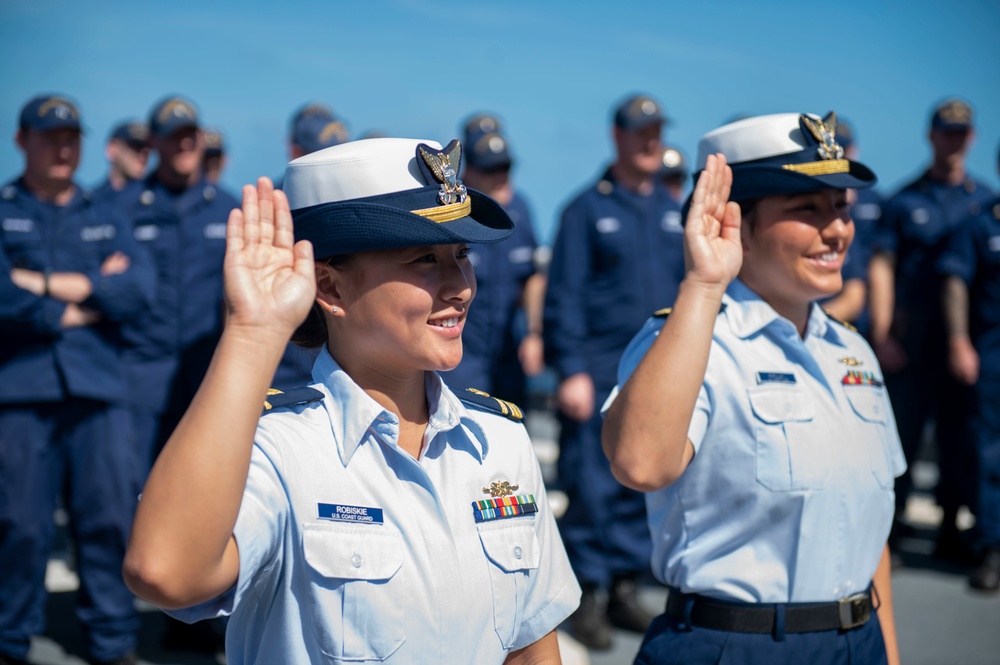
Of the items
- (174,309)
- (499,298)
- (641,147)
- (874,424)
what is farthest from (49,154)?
(874,424)

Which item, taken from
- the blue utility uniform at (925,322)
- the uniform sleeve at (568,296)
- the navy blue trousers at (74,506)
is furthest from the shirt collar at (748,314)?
the blue utility uniform at (925,322)

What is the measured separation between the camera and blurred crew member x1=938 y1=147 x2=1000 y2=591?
261 inches

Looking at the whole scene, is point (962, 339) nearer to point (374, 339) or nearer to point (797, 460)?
point (797, 460)

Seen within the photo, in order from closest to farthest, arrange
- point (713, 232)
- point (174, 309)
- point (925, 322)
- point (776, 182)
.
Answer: point (713, 232) → point (776, 182) → point (174, 309) → point (925, 322)

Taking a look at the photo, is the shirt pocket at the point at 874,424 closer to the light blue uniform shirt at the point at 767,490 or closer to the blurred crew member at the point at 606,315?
the light blue uniform shirt at the point at 767,490

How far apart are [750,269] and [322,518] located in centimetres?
149

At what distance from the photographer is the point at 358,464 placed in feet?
6.49

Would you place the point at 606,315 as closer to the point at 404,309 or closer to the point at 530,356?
the point at 530,356

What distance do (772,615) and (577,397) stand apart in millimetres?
3100

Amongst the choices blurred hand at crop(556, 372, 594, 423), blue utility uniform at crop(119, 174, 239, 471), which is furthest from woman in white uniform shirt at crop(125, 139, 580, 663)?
blue utility uniform at crop(119, 174, 239, 471)

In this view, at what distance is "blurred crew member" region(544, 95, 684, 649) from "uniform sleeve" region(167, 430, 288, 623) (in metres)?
3.84

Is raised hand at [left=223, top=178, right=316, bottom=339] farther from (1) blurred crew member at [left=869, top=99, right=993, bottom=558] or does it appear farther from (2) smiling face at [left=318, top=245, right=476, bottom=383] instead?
(1) blurred crew member at [left=869, top=99, right=993, bottom=558]

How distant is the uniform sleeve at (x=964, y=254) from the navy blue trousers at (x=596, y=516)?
2410 mm

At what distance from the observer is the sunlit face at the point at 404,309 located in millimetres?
2068
